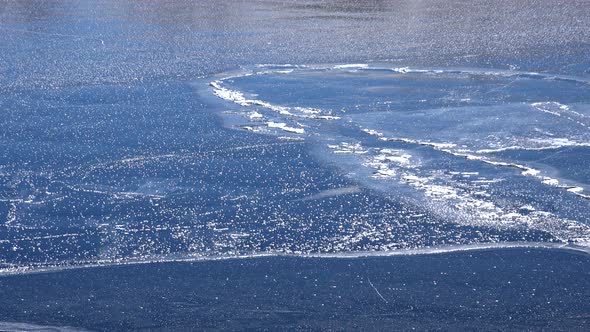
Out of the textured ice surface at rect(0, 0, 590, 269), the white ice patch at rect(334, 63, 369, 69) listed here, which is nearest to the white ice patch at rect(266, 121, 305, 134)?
the textured ice surface at rect(0, 0, 590, 269)

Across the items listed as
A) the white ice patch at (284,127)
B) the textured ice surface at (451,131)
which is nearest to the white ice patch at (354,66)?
the textured ice surface at (451,131)

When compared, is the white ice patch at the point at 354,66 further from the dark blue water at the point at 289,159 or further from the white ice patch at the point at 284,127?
the white ice patch at the point at 284,127

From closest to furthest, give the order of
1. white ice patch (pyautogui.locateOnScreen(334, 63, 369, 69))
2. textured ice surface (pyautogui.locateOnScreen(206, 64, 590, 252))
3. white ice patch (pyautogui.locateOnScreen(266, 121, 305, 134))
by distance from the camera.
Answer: textured ice surface (pyautogui.locateOnScreen(206, 64, 590, 252))
white ice patch (pyautogui.locateOnScreen(266, 121, 305, 134))
white ice patch (pyautogui.locateOnScreen(334, 63, 369, 69))

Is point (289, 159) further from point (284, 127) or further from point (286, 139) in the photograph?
point (284, 127)

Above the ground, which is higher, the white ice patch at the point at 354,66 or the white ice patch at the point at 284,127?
the white ice patch at the point at 354,66

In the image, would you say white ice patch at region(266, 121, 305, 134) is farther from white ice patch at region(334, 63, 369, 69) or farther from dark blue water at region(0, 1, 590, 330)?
white ice patch at region(334, 63, 369, 69)

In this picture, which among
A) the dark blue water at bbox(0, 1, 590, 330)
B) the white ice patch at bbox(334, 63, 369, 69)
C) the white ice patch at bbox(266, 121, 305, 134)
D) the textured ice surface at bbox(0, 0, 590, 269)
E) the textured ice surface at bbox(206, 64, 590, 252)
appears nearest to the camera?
the dark blue water at bbox(0, 1, 590, 330)

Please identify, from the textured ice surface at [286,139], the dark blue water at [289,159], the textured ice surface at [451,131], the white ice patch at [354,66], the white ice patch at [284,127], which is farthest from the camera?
the white ice patch at [354,66]

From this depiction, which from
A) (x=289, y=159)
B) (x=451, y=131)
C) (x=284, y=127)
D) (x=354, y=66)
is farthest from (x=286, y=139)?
(x=354, y=66)

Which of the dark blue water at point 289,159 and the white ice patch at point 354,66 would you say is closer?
the dark blue water at point 289,159
